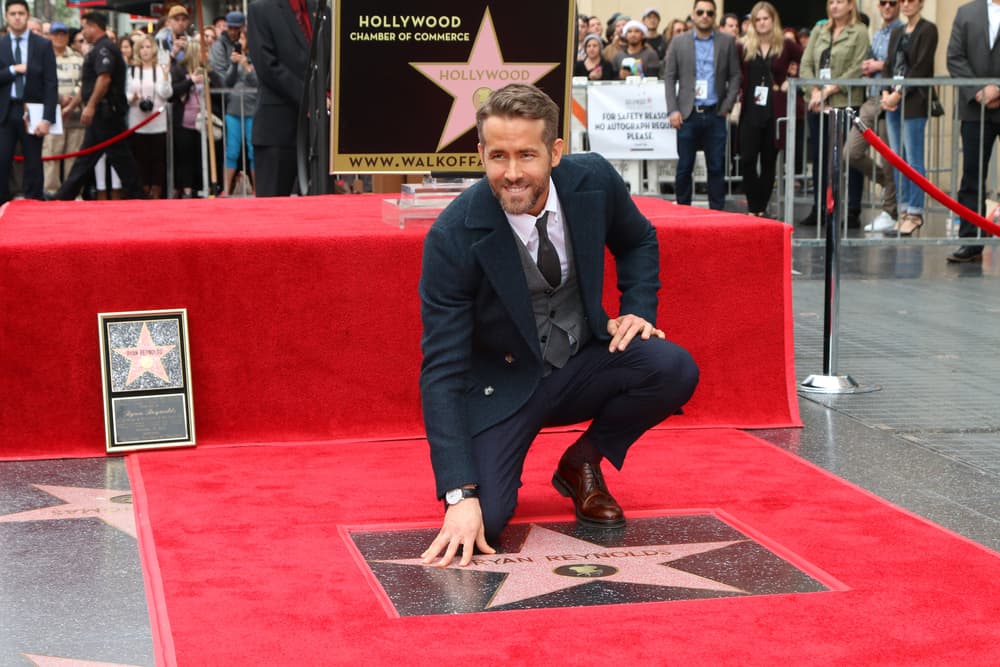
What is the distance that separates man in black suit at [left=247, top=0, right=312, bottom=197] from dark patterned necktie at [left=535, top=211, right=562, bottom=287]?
408 centimetres

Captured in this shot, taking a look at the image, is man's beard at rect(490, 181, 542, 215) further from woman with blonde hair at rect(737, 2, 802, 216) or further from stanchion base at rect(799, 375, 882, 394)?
woman with blonde hair at rect(737, 2, 802, 216)

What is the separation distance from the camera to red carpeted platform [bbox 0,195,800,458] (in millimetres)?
5129

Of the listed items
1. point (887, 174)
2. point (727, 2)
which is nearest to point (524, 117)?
point (887, 174)

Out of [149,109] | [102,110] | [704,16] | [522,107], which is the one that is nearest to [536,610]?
[522,107]

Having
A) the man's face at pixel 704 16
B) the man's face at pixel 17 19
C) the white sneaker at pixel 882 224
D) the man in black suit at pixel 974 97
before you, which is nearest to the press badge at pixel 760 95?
the man's face at pixel 704 16

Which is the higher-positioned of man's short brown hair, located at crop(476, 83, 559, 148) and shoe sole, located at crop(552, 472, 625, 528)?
man's short brown hair, located at crop(476, 83, 559, 148)

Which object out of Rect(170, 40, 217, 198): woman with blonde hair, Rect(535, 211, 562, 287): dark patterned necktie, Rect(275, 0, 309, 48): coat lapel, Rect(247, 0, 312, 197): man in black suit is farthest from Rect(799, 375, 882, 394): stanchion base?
Rect(170, 40, 217, 198): woman with blonde hair

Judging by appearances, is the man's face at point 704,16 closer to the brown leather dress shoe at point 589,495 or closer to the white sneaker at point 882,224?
the white sneaker at point 882,224

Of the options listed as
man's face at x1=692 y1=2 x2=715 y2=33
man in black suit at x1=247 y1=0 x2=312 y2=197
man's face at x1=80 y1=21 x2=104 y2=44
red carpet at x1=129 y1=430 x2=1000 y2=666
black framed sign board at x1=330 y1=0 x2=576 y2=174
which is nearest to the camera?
red carpet at x1=129 y1=430 x2=1000 y2=666

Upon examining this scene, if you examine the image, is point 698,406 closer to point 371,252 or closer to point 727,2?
point 371,252

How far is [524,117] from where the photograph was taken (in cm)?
375

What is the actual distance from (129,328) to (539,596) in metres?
2.15

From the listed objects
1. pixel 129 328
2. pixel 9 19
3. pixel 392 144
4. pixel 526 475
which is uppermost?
pixel 9 19

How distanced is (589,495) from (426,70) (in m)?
2.45
